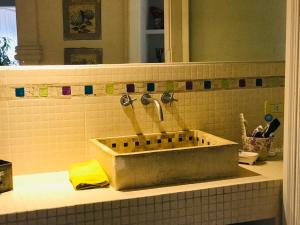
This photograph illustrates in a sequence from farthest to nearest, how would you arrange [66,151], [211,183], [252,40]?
1. [252,40]
2. [66,151]
3. [211,183]

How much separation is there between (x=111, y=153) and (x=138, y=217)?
225mm

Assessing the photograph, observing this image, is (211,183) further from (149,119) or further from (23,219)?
(23,219)

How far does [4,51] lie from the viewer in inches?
64.9

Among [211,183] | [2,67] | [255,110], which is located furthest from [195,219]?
[2,67]

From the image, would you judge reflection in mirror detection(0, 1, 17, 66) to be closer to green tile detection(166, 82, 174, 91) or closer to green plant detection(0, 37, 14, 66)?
green plant detection(0, 37, 14, 66)

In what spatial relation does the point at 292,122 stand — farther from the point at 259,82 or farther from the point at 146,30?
the point at 146,30

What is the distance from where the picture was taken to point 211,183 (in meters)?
1.52

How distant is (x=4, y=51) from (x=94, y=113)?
0.40 meters

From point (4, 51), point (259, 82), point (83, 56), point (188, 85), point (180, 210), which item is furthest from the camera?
point (259, 82)

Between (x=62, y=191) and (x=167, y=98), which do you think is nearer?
(x=62, y=191)

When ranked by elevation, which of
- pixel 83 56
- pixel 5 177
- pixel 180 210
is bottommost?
pixel 180 210

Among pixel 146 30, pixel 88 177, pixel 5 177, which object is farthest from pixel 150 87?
pixel 5 177

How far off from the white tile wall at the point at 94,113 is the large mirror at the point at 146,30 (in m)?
0.06

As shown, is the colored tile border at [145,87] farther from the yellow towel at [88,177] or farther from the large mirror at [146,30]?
the yellow towel at [88,177]
